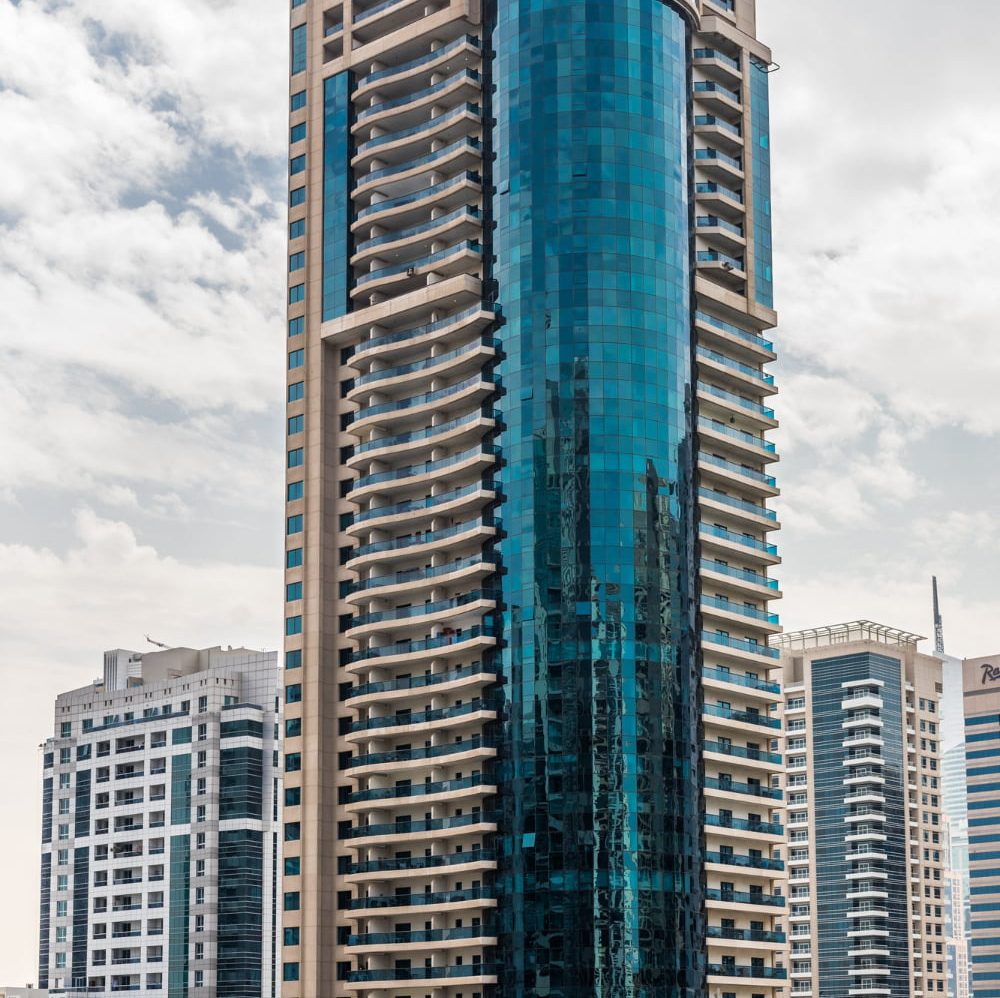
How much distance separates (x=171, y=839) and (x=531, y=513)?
257ft

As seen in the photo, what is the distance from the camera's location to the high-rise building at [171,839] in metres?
169

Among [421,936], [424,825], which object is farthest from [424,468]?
[421,936]

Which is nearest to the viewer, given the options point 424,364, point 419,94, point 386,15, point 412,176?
point 424,364

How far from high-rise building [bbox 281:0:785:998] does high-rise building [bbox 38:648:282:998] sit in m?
57.2

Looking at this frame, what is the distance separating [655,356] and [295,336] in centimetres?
2787

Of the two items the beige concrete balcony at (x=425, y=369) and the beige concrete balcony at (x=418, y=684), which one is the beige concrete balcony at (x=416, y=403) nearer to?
the beige concrete balcony at (x=425, y=369)

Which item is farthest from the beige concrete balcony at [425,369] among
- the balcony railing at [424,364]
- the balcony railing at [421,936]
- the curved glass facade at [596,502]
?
the balcony railing at [421,936]

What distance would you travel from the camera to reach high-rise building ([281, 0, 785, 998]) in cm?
10638

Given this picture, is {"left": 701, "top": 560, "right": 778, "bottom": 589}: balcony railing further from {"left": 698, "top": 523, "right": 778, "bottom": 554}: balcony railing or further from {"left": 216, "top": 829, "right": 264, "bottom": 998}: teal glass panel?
{"left": 216, "top": 829, "right": 264, "bottom": 998}: teal glass panel

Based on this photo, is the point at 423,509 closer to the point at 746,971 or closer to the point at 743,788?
the point at 743,788

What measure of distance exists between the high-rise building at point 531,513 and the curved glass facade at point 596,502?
193 mm

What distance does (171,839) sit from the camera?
173m

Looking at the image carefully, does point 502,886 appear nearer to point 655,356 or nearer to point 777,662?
point 777,662

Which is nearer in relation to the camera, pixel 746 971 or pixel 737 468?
pixel 746 971
